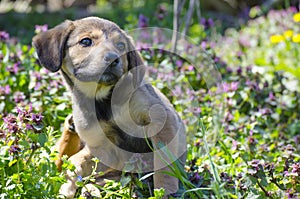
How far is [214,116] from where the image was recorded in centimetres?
539

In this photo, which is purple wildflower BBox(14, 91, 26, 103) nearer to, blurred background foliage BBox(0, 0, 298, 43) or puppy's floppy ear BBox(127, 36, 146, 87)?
puppy's floppy ear BBox(127, 36, 146, 87)

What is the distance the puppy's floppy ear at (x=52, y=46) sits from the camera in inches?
171

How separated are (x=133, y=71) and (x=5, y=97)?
1.69 meters

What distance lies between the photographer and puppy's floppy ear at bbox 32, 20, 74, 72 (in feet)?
14.2

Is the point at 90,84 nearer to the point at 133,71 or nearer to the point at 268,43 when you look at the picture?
the point at 133,71

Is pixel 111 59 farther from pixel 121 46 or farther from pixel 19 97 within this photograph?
pixel 19 97

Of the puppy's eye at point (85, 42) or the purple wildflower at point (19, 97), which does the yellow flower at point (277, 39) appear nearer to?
the purple wildflower at point (19, 97)

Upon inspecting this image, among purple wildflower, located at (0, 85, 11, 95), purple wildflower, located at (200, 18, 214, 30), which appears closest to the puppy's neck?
purple wildflower, located at (0, 85, 11, 95)

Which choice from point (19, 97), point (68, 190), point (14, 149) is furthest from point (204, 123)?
point (14, 149)

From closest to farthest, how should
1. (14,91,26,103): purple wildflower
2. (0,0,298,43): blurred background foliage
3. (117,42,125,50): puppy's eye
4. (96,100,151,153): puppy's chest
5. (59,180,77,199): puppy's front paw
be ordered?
(59,180,77,199): puppy's front paw
(96,100,151,153): puppy's chest
(117,42,125,50): puppy's eye
(14,91,26,103): purple wildflower
(0,0,298,43): blurred background foliage

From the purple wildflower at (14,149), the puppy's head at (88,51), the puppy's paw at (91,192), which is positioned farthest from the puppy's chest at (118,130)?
the purple wildflower at (14,149)

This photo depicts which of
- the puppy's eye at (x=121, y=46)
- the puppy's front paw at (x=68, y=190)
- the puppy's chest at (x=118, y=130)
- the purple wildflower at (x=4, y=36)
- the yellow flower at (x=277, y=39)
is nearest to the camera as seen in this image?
the puppy's front paw at (x=68, y=190)

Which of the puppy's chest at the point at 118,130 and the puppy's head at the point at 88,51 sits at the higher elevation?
the puppy's head at the point at 88,51

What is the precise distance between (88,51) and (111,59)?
0.28 metres
